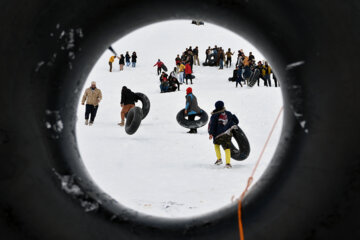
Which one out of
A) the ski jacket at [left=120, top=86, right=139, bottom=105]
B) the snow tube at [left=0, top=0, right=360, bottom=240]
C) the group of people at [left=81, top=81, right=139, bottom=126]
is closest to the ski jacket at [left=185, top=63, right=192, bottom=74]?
the group of people at [left=81, top=81, right=139, bottom=126]

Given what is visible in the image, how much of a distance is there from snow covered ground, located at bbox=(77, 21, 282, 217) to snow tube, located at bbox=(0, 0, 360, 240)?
57 cm

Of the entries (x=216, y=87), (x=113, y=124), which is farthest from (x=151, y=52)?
(x=113, y=124)

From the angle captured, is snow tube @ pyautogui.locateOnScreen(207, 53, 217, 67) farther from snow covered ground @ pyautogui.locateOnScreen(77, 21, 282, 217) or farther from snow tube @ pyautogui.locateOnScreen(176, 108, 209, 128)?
snow tube @ pyautogui.locateOnScreen(176, 108, 209, 128)

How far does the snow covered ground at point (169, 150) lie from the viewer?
459 centimetres

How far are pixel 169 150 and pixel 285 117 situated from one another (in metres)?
6.74

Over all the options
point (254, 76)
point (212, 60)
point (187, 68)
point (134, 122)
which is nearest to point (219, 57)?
point (212, 60)

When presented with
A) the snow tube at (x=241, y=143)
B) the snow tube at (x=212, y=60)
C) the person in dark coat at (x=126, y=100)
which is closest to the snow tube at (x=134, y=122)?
the person in dark coat at (x=126, y=100)

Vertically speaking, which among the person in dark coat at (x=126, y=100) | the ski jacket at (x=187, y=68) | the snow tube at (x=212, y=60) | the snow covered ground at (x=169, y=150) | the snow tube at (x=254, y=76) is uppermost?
the snow tube at (x=212, y=60)

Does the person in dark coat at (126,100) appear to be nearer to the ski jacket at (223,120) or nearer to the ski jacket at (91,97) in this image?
the ski jacket at (91,97)

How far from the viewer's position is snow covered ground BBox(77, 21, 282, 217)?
4.59 metres

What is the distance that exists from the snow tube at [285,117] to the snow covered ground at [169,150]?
57 cm

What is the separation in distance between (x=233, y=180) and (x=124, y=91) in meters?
6.08

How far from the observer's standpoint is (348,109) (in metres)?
1.40

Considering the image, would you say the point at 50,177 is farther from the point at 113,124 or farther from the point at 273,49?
the point at 113,124
